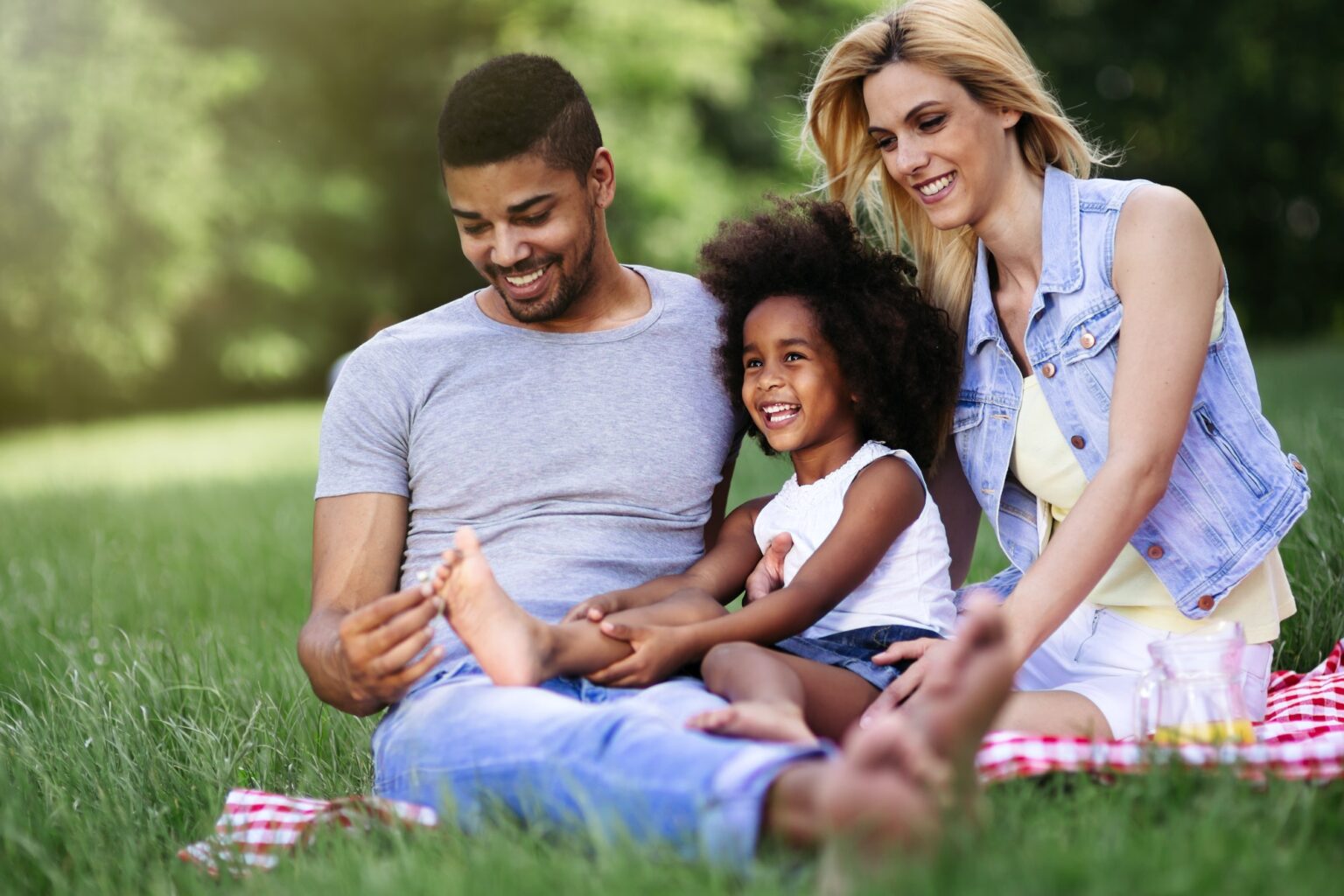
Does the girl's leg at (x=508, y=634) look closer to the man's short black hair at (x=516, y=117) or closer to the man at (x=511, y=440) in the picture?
the man at (x=511, y=440)

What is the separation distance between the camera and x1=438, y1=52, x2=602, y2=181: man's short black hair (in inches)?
121

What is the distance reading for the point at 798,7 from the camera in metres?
23.7

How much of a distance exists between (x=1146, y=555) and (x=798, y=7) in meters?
22.1

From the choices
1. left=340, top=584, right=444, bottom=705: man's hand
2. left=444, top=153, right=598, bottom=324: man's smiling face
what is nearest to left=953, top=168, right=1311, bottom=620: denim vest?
left=444, top=153, right=598, bottom=324: man's smiling face

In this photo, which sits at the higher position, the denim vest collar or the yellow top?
the denim vest collar

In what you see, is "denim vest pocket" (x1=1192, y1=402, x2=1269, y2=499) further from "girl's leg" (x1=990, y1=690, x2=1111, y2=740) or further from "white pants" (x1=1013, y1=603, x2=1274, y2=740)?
"girl's leg" (x1=990, y1=690, x2=1111, y2=740)

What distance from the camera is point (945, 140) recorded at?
317cm

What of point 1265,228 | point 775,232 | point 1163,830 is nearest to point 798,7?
point 1265,228

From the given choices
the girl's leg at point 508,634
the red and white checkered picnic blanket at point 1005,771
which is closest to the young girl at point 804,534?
the girl's leg at point 508,634

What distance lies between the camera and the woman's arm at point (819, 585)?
107 inches

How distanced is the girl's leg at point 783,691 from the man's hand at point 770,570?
33 cm

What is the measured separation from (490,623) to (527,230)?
3.26 ft

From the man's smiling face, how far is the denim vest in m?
1.06

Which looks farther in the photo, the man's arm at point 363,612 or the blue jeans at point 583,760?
the man's arm at point 363,612
